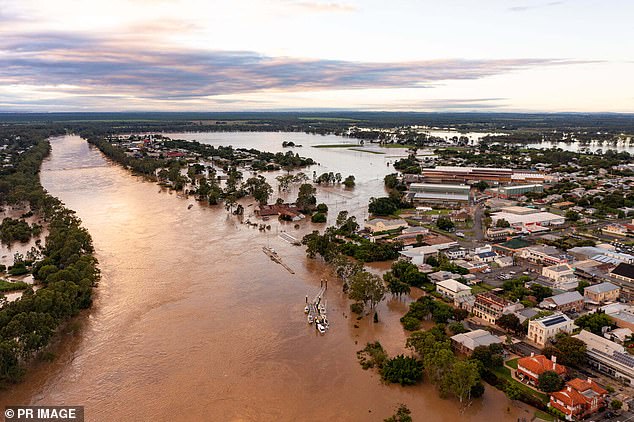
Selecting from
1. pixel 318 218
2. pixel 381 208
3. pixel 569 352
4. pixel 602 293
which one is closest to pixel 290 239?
pixel 318 218

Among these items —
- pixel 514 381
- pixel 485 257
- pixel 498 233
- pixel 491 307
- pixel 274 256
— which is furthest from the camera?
pixel 498 233

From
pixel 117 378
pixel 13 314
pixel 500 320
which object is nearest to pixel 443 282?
pixel 500 320

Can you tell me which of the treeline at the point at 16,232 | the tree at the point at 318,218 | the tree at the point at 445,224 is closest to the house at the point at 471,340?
the tree at the point at 445,224

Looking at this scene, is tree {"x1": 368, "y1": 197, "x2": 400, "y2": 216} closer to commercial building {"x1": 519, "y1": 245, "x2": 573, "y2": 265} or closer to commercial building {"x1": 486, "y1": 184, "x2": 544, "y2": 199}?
commercial building {"x1": 519, "y1": 245, "x2": 573, "y2": 265}

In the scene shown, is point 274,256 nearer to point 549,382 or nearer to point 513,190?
point 549,382

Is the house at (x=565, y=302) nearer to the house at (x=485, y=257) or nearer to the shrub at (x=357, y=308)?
the house at (x=485, y=257)

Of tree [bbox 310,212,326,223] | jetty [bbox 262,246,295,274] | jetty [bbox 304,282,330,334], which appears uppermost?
tree [bbox 310,212,326,223]

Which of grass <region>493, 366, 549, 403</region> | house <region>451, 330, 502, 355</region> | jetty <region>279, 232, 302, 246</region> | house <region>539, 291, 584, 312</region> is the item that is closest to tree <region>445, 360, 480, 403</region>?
grass <region>493, 366, 549, 403</region>
